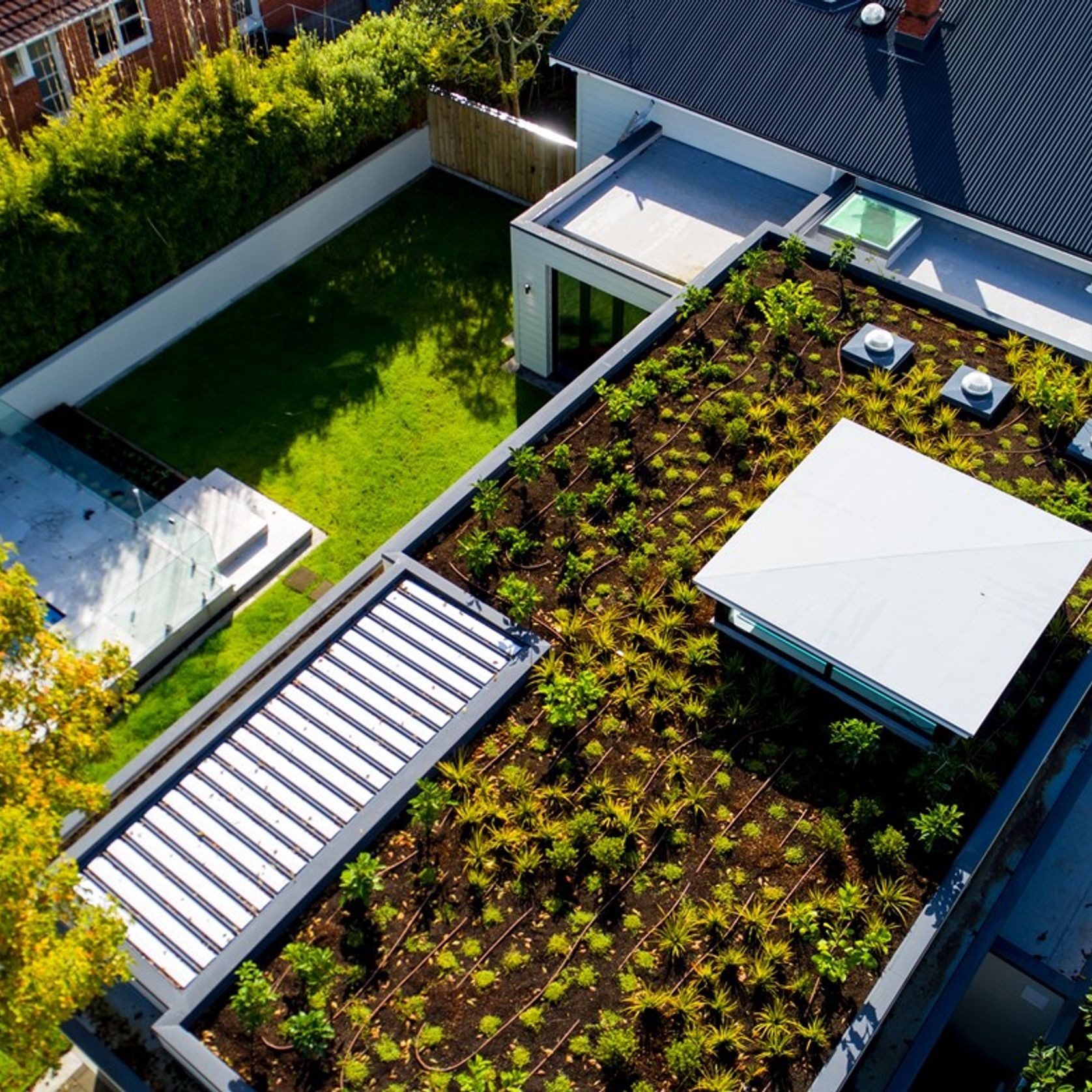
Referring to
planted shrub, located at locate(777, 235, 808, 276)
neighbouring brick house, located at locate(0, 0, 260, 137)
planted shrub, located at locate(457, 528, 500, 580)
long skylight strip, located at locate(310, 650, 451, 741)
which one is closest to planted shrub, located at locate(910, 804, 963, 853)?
long skylight strip, located at locate(310, 650, 451, 741)

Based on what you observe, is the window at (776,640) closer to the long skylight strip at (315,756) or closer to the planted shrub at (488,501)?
the planted shrub at (488,501)

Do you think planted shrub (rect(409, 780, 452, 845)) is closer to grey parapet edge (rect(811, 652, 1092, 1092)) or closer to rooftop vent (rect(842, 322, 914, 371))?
grey parapet edge (rect(811, 652, 1092, 1092))

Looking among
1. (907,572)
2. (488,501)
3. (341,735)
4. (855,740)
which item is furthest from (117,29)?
(855,740)

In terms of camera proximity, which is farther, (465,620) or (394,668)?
(465,620)

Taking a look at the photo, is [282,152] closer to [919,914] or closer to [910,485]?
[910,485]

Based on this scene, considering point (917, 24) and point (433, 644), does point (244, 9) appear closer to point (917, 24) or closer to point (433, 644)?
point (917, 24)

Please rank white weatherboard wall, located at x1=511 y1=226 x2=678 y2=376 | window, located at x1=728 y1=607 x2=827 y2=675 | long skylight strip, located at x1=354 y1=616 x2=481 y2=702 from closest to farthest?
window, located at x1=728 y1=607 x2=827 y2=675 → long skylight strip, located at x1=354 y1=616 x2=481 y2=702 → white weatherboard wall, located at x1=511 y1=226 x2=678 y2=376
